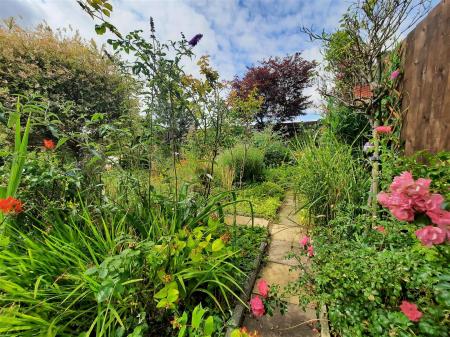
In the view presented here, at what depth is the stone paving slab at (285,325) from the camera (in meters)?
1.23

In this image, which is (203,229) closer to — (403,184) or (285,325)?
(285,325)

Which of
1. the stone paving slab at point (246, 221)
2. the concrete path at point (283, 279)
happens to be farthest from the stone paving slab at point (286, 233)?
the stone paving slab at point (246, 221)

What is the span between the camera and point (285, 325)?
1278 millimetres

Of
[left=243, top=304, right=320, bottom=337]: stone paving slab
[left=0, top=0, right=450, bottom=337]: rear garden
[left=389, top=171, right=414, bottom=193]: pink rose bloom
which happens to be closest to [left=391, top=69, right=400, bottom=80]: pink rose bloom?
[left=0, top=0, right=450, bottom=337]: rear garden

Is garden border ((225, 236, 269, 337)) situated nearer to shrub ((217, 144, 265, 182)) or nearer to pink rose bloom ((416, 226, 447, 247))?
pink rose bloom ((416, 226, 447, 247))

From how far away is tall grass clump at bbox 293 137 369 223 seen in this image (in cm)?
207

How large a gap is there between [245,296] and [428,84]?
199 cm

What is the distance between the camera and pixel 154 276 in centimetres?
118

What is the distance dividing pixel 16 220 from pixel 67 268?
0.56 m

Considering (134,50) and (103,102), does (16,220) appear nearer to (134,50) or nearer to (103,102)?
(134,50)

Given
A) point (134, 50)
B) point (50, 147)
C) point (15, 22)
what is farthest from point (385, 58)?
point (15, 22)

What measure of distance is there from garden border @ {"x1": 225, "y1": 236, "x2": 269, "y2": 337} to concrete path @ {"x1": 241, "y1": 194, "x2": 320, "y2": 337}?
0.05 m

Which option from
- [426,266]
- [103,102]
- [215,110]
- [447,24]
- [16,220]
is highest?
[103,102]

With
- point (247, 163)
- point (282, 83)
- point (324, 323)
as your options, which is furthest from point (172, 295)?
point (282, 83)
